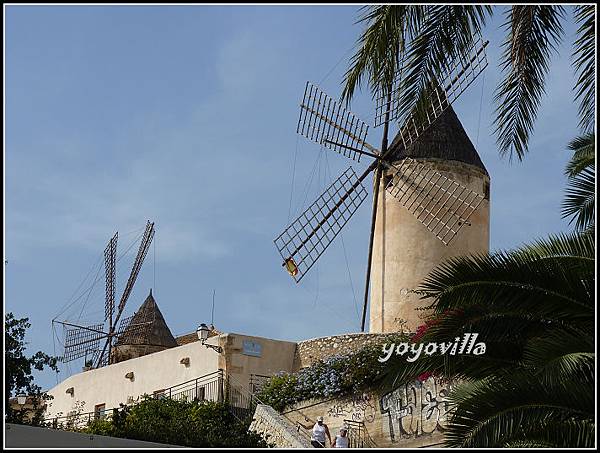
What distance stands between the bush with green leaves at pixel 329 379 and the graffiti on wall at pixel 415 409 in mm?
587

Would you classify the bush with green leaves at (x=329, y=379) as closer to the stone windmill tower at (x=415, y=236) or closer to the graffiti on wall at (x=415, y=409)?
the graffiti on wall at (x=415, y=409)

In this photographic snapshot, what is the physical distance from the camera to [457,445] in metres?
9.56

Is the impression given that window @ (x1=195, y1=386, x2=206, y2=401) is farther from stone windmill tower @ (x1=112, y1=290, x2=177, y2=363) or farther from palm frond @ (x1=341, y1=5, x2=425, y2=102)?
palm frond @ (x1=341, y1=5, x2=425, y2=102)

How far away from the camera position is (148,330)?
3003 centimetres

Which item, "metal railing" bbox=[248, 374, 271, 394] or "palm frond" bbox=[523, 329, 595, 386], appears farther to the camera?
"metal railing" bbox=[248, 374, 271, 394]

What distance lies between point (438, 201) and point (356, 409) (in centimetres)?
519

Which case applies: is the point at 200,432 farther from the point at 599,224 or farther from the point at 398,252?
the point at 599,224

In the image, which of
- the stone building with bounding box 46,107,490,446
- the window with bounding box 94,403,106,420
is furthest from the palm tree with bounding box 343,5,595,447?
the window with bounding box 94,403,106,420

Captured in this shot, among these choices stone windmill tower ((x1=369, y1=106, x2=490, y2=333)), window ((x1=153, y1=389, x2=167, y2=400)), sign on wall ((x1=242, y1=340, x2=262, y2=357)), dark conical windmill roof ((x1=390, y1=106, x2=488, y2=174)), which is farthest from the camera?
dark conical windmill roof ((x1=390, y1=106, x2=488, y2=174))

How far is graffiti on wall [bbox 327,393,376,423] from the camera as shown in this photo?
18.9 meters

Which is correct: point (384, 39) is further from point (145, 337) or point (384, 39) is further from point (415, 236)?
point (145, 337)

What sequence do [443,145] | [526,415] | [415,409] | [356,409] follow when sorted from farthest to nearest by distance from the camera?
[443,145], [356,409], [415,409], [526,415]

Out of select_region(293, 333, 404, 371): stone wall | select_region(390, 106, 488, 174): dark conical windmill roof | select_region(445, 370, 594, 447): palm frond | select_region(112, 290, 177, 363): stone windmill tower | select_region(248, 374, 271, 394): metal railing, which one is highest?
select_region(390, 106, 488, 174): dark conical windmill roof

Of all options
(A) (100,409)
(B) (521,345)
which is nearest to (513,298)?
(B) (521,345)
